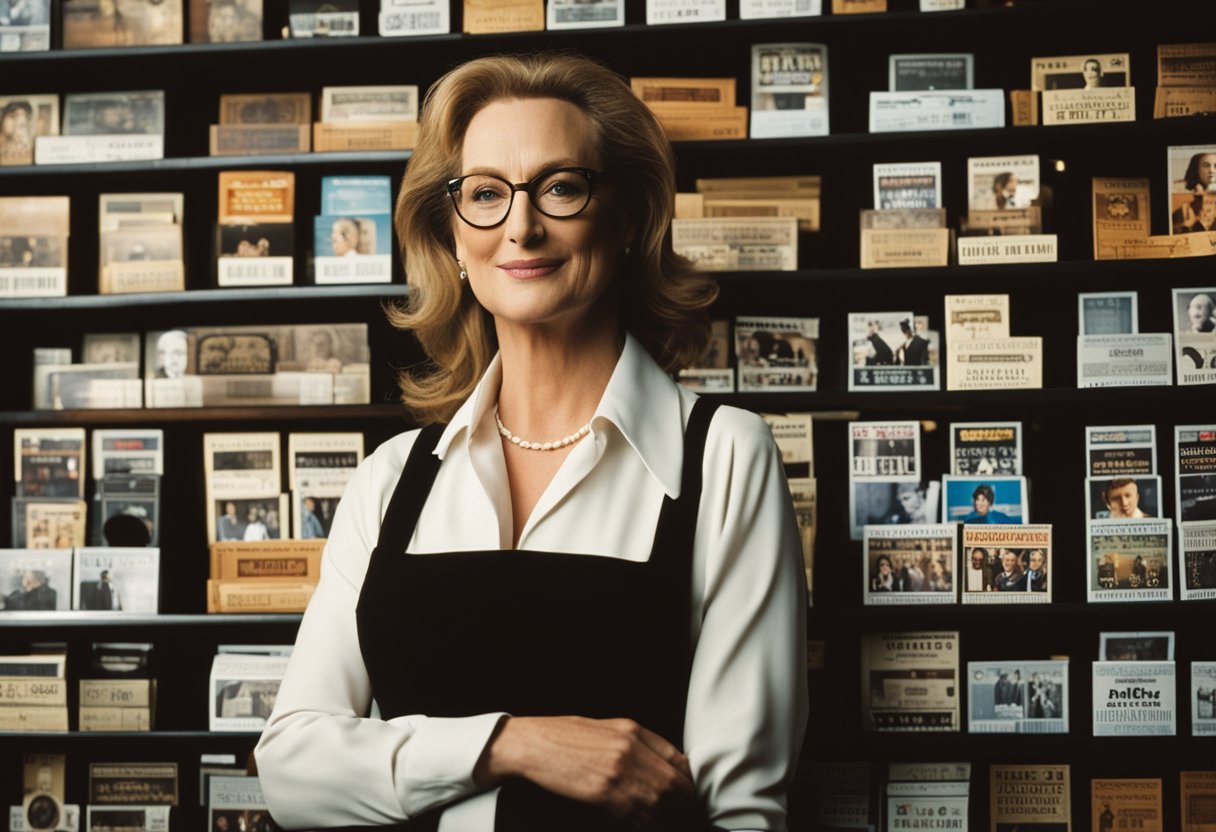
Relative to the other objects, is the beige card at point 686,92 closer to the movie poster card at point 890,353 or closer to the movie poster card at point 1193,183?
the movie poster card at point 890,353

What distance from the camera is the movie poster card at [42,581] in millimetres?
2234

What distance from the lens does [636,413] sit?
4.67 feet

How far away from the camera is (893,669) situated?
2141mm

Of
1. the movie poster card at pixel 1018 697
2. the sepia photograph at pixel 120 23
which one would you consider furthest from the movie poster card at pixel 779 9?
the movie poster card at pixel 1018 697

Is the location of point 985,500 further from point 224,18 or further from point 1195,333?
point 224,18

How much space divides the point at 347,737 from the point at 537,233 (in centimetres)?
72

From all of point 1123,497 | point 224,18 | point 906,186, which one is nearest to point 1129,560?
point 1123,497

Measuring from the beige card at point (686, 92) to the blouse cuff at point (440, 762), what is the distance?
57.5 inches

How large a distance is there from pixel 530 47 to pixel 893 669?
1.59 m

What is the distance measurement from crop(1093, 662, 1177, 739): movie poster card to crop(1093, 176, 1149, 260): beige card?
2.94 ft

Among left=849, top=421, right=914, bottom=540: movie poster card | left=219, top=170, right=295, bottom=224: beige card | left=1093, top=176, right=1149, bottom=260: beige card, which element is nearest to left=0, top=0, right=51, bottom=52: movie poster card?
left=219, top=170, right=295, bottom=224: beige card

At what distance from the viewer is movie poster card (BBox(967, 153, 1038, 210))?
2.18 meters

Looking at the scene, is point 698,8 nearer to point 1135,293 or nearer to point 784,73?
point 784,73

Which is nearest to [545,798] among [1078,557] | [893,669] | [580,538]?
[580,538]
